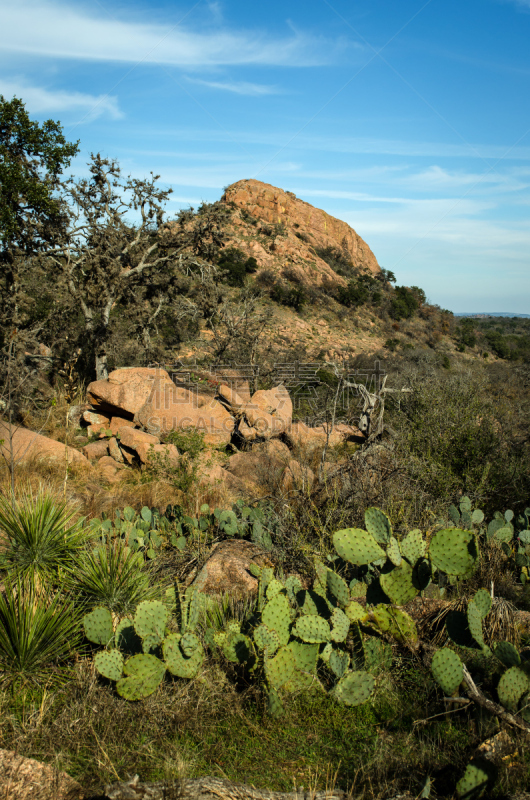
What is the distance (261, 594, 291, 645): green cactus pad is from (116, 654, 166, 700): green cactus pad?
68cm

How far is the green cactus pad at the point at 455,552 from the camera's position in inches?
115

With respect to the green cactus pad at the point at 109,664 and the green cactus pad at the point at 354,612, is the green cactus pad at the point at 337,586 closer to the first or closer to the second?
the green cactus pad at the point at 354,612

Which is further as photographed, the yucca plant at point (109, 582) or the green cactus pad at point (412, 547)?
the yucca plant at point (109, 582)

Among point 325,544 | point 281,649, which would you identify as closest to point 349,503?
point 325,544

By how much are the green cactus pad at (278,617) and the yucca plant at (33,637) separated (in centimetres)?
131

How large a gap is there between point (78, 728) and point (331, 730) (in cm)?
138

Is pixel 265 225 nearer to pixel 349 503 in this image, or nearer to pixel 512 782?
pixel 349 503

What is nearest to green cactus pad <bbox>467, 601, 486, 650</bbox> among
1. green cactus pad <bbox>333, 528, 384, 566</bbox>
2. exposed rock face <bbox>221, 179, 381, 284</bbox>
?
green cactus pad <bbox>333, 528, 384, 566</bbox>

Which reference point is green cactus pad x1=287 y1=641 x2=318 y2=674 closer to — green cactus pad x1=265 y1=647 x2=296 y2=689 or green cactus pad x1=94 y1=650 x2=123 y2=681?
green cactus pad x1=265 y1=647 x2=296 y2=689

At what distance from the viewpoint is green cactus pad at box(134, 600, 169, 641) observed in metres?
→ 3.01

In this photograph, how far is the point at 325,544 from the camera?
15.8 ft

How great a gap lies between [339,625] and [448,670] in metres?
0.66

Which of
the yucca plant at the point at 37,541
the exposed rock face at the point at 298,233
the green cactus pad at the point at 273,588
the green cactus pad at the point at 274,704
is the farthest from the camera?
the exposed rock face at the point at 298,233

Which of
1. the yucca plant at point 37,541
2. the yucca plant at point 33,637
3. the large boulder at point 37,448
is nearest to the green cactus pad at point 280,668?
the yucca plant at point 33,637
